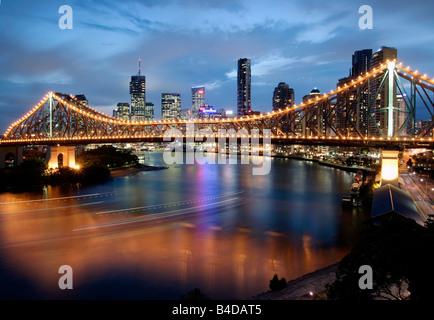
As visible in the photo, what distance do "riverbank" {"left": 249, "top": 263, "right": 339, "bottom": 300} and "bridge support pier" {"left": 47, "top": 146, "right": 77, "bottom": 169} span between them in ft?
123

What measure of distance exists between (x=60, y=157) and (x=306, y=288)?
41.4 meters

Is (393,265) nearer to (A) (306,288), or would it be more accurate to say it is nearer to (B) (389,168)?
(A) (306,288)

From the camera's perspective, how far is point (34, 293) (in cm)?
1076

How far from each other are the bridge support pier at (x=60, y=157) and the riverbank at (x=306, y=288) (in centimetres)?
3759

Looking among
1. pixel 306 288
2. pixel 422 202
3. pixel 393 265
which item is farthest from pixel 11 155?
pixel 393 265

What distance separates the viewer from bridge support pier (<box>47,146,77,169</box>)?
41031 mm

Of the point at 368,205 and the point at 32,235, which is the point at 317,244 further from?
the point at 32,235

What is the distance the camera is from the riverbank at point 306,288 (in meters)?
9.02

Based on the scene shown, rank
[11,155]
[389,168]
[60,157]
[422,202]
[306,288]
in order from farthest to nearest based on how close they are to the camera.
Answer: [11,155], [60,157], [389,168], [422,202], [306,288]

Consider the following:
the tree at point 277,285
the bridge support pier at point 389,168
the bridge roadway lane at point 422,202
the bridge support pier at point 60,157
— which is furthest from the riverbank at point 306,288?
the bridge support pier at point 60,157

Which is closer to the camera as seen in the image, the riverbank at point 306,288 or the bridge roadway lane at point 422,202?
the riverbank at point 306,288

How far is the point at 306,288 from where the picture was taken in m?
9.65

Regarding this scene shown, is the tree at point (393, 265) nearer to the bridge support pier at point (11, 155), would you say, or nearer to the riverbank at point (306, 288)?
the riverbank at point (306, 288)

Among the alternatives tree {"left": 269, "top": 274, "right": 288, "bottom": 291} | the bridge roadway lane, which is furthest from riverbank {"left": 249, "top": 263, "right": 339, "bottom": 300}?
the bridge roadway lane
